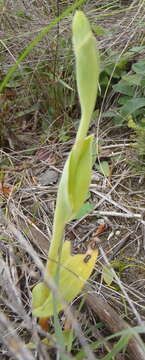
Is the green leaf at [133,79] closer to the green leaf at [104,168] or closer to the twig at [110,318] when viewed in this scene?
the green leaf at [104,168]

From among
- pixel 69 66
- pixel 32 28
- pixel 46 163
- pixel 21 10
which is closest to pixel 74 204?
pixel 46 163

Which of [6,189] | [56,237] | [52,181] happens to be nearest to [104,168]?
[52,181]

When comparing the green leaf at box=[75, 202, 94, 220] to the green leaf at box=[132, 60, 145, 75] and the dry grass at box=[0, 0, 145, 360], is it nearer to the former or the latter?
the dry grass at box=[0, 0, 145, 360]

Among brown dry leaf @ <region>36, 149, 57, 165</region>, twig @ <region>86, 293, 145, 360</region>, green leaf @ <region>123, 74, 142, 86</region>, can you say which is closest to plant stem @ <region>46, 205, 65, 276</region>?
twig @ <region>86, 293, 145, 360</region>

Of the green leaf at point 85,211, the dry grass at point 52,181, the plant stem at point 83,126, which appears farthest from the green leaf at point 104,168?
the plant stem at point 83,126

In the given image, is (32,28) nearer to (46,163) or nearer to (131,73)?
(131,73)
